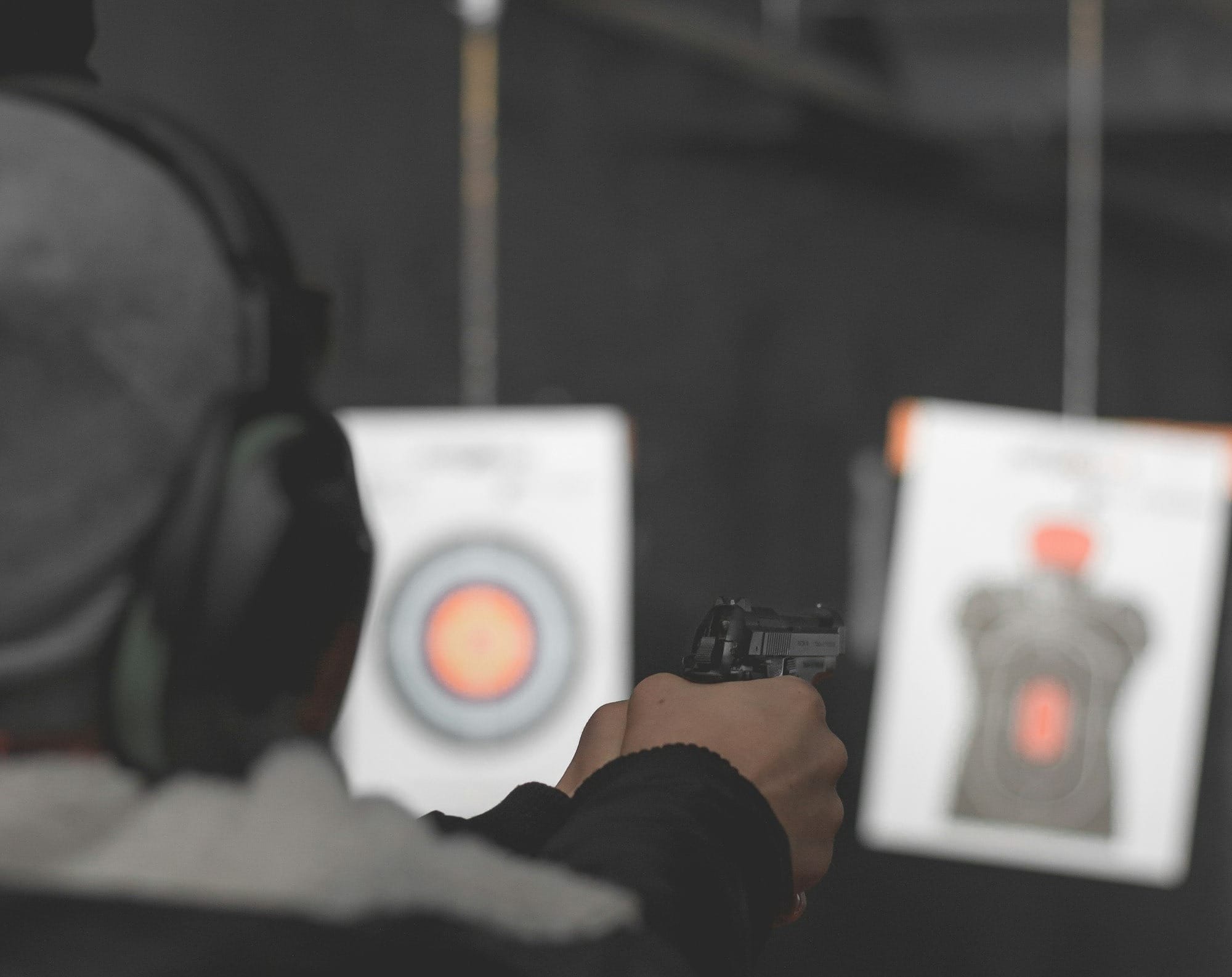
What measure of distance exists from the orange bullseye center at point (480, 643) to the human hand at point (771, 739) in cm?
148

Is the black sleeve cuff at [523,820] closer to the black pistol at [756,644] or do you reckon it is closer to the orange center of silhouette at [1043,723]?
the black pistol at [756,644]

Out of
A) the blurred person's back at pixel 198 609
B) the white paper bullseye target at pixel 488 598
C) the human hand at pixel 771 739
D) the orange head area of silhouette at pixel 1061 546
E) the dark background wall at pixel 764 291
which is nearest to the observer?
the blurred person's back at pixel 198 609

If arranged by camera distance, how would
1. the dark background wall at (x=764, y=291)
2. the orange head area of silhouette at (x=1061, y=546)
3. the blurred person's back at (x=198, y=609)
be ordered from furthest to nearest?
the orange head area of silhouette at (x=1061, y=546)
the dark background wall at (x=764, y=291)
the blurred person's back at (x=198, y=609)

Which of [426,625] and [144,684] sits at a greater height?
[144,684]

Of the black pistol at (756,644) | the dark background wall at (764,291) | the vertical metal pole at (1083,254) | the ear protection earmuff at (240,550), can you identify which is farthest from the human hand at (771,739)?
the vertical metal pole at (1083,254)

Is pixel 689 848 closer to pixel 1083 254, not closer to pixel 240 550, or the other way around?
pixel 240 550

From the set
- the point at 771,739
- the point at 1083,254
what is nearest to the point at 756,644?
the point at 771,739

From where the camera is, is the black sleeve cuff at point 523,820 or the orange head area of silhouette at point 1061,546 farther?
the orange head area of silhouette at point 1061,546

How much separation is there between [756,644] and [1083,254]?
168 cm

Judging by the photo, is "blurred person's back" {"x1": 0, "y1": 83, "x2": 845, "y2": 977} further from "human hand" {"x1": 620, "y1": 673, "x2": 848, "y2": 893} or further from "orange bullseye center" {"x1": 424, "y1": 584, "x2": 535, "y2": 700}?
"orange bullseye center" {"x1": 424, "y1": 584, "x2": 535, "y2": 700}

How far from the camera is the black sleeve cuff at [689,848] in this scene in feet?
1.30

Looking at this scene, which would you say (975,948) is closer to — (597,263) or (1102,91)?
(597,263)

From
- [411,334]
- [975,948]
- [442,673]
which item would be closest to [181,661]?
[411,334]

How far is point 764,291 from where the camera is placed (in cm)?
Result: 195
